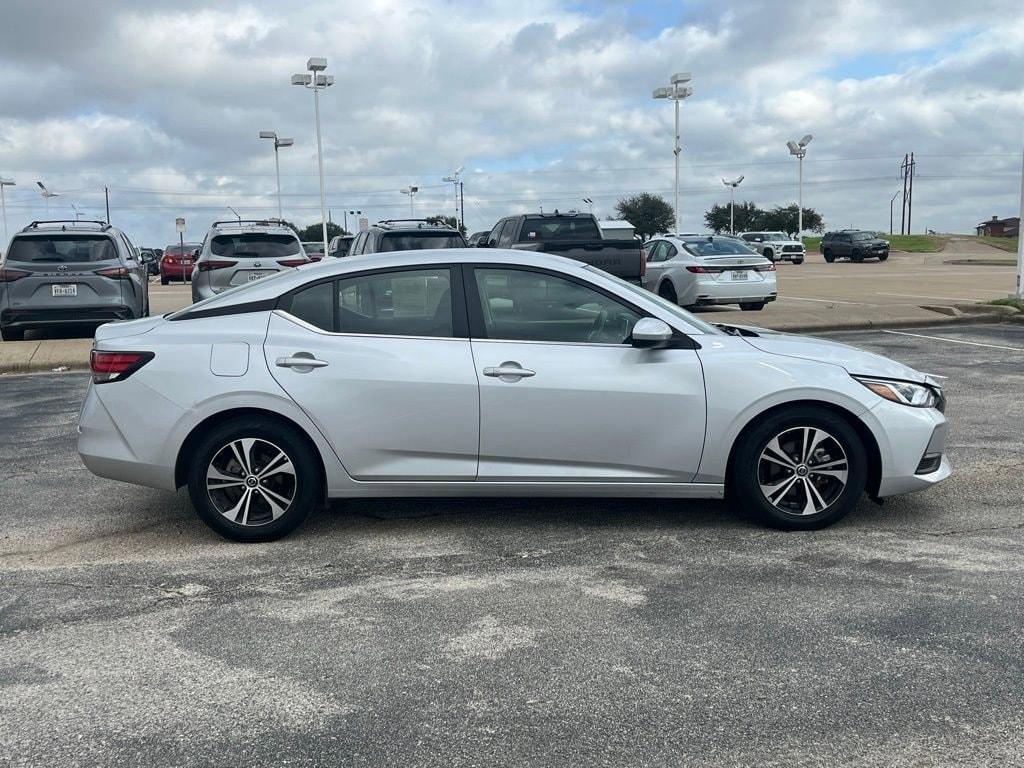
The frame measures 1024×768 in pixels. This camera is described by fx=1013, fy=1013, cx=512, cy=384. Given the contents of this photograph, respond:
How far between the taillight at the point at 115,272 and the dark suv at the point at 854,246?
43.7 meters

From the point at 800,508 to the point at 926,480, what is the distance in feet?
2.30

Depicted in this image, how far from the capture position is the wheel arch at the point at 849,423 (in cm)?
523

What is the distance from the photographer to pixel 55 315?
551 inches

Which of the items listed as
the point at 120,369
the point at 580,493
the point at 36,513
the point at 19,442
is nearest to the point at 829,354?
the point at 580,493

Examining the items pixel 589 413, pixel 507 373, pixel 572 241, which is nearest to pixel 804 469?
pixel 589 413

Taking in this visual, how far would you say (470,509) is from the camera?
588 cm

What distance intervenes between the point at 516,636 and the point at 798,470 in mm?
2026

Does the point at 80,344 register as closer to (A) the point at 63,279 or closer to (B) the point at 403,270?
(A) the point at 63,279

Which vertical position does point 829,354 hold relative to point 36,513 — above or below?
above

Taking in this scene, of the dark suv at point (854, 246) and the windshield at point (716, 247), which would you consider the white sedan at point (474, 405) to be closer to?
the windshield at point (716, 247)

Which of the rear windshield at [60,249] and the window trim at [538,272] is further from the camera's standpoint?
the rear windshield at [60,249]

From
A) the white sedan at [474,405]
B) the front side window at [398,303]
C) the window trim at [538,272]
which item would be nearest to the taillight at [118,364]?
the white sedan at [474,405]

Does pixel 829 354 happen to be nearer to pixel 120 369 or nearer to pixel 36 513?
pixel 120 369

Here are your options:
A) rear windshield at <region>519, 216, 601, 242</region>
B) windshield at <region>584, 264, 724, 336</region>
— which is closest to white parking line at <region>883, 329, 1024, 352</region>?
rear windshield at <region>519, 216, 601, 242</region>
